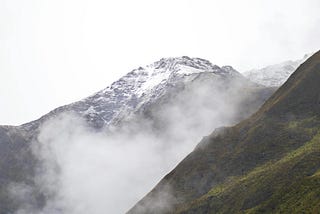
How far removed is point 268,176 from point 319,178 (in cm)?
2728

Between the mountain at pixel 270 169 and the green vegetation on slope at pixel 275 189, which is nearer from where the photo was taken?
the green vegetation on slope at pixel 275 189

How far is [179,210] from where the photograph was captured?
17775cm

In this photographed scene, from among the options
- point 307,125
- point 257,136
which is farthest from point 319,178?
point 257,136

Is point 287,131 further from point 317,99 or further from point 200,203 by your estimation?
point 200,203

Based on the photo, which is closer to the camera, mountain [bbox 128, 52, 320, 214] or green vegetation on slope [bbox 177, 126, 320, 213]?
green vegetation on slope [bbox 177, 126, 320, 213]

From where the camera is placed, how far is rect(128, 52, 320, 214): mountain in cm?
12888

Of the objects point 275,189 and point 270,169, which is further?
point 270,169

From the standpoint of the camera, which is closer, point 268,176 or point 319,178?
point 319,178

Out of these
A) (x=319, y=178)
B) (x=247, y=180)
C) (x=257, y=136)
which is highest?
(x=257, y=136)

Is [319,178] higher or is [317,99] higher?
[317,99]

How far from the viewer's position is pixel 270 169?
152125mm

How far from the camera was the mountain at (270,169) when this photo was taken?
129m

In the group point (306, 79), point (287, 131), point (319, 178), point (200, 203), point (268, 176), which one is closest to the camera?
point (319, 178)

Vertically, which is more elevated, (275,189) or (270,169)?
(270,169)
